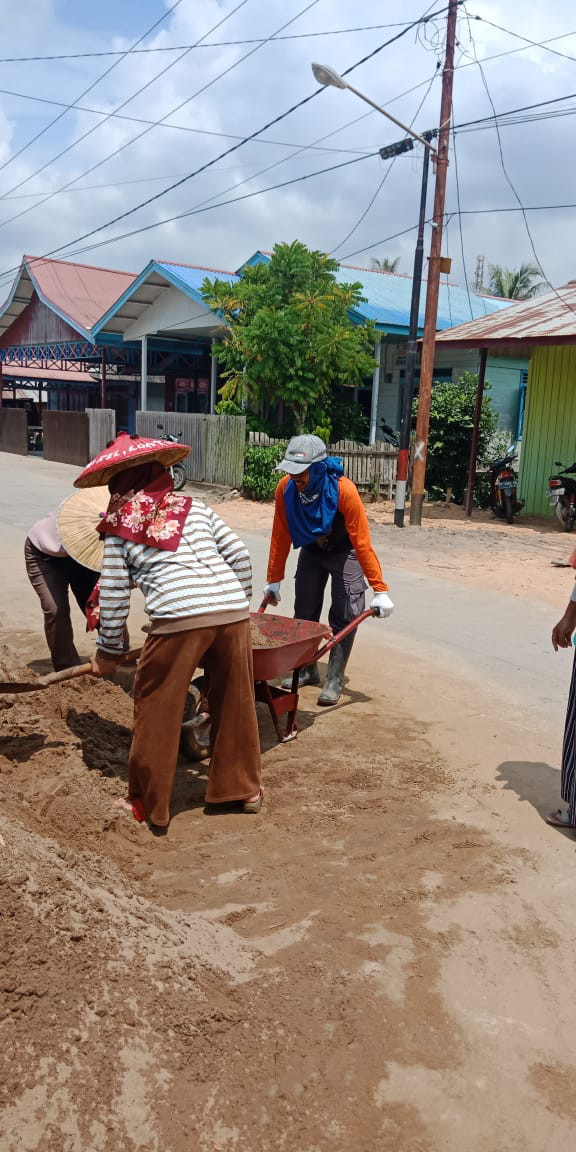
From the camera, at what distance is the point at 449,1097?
2275mm

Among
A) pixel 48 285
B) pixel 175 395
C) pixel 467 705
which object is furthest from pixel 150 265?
pixel 467 705

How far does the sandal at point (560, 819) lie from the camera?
3.85 metres

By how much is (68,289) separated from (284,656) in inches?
991

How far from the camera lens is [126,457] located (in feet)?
11.6

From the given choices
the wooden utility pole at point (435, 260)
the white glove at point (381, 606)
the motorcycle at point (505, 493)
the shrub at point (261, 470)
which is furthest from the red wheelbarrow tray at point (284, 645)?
the shrub at point (261, 470)

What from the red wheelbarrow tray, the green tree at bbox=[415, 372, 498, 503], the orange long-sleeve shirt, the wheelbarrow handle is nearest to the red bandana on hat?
the red wheelbarrow tray

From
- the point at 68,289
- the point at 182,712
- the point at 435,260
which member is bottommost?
the point at 182,712

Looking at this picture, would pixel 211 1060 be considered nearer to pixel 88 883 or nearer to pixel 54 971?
pixel 54 971

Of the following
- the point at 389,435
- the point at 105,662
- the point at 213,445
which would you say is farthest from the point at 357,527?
the point at 389,435

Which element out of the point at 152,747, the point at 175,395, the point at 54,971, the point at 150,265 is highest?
the point at 150,265

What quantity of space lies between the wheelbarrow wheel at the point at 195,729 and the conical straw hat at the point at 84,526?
36.4 inches

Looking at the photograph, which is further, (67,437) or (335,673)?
(67,437)

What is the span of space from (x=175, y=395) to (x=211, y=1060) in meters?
23.9

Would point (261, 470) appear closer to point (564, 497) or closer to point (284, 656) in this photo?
point (564, 497)
